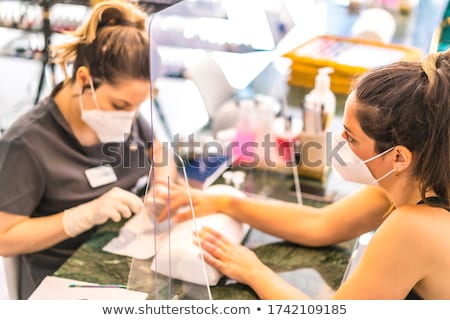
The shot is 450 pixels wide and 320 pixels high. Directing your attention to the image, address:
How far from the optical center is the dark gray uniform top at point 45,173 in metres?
1.42

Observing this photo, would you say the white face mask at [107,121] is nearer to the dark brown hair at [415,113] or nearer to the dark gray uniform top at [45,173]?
the dark gray uniform top at [45,173]

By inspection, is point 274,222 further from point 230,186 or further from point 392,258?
point 392,258

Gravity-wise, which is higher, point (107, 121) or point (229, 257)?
point (107, 121)

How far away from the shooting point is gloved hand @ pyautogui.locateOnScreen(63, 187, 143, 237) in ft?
4.76

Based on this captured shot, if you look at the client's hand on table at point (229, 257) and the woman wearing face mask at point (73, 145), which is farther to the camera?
the woman wearing face mask at point (73, 145)

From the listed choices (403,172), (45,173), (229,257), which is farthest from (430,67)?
(45,173)

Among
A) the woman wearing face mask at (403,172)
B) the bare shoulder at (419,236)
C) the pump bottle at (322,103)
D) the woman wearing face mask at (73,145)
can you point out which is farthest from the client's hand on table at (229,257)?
the pump bottle at (322,103)

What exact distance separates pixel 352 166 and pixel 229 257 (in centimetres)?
35

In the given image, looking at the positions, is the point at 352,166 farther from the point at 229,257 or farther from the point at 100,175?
the point at 100,175

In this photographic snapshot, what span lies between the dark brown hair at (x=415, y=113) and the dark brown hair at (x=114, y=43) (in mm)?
586

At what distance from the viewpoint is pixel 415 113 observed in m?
1.06

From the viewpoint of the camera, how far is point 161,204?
1.18 metres

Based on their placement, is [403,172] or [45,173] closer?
[403,172]

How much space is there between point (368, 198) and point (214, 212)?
15.6 inches
